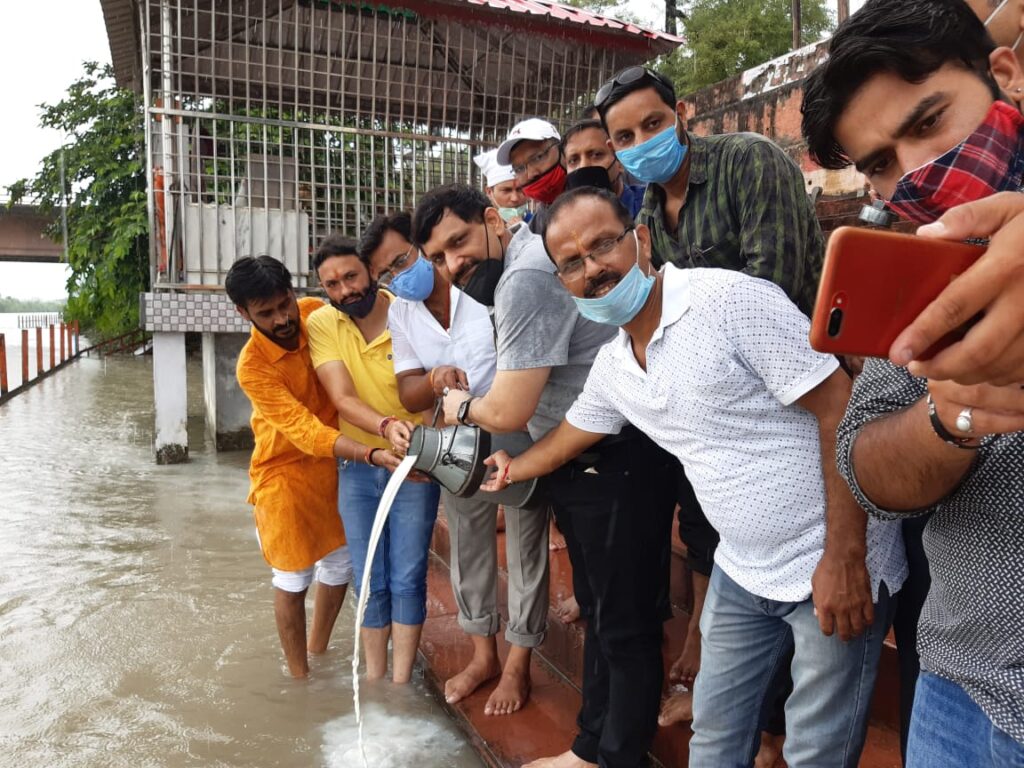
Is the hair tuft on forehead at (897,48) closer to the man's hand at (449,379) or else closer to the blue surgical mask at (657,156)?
the blue surgical mask at (657,156)

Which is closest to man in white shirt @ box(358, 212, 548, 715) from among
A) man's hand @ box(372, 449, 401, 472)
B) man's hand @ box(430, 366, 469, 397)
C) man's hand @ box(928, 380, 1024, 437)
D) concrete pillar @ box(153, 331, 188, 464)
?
man's hand @ box(430, 366, 469, 397)

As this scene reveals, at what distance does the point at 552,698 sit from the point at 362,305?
175 cm

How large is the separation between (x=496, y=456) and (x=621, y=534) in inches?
17.3

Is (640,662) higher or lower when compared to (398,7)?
lower

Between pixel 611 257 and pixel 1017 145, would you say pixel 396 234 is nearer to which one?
pixel 611 257

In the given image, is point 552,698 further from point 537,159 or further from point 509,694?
point 537,159

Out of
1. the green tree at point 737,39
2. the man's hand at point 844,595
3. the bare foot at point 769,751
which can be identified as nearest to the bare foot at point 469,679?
the bare foot at point 769,751

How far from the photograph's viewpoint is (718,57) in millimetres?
14711

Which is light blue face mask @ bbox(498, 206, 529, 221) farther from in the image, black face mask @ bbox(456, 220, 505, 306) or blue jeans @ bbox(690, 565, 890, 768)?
blue jeans @ bbox(690, 565, 890, 768)

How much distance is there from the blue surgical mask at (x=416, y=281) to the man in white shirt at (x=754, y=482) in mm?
1081

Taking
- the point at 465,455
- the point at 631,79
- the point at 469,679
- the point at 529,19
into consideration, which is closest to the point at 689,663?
the point at 469,679

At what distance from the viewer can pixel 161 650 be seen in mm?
3854

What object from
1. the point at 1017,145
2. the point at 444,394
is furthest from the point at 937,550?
the point at 444,394

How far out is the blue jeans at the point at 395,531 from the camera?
3107 millimetres
